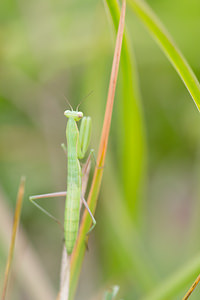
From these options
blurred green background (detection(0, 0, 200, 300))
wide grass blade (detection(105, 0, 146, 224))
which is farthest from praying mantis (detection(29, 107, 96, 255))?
blurred green background (detection(0, 0, 200, 300))

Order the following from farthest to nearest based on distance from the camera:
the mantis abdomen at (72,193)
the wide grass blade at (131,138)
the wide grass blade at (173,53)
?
the wide grass blade at (131,138), the mantis abdomen at (72,193), the wide grass blade at (173,53)

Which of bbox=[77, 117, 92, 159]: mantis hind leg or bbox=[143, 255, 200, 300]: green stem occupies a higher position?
bbox=[77, 117, 92, 159]: mantis hind leg

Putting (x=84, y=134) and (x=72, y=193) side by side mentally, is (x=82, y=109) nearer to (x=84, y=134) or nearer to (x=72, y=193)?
(x=84, y=134)

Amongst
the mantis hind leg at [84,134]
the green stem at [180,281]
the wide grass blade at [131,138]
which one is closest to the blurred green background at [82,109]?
the wide grass blade at [131,138]

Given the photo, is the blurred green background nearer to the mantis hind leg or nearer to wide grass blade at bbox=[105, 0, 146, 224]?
wide grass blade at bbox=[105, 0, 146, 224]

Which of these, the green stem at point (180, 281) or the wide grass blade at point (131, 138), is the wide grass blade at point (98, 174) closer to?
the wide grass blade at point (131, 138)
